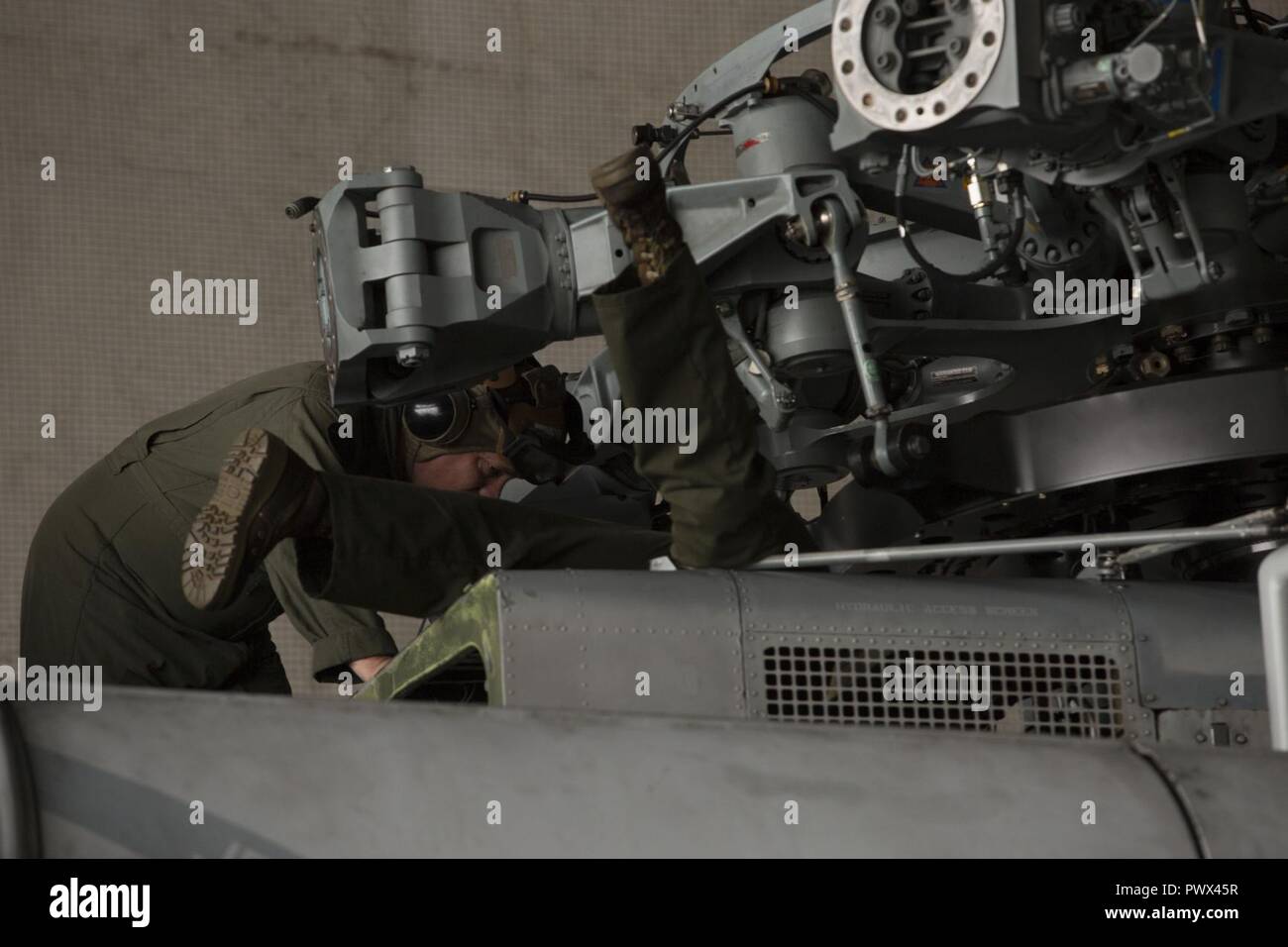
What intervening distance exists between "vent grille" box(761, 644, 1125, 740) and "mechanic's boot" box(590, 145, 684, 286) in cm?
57

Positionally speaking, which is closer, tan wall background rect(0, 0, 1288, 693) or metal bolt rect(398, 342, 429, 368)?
metal bolt rect(398, 342, 429, 368)

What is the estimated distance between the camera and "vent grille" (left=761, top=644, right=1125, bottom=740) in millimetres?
2328

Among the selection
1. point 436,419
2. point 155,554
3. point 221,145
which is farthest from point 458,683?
point 221,145

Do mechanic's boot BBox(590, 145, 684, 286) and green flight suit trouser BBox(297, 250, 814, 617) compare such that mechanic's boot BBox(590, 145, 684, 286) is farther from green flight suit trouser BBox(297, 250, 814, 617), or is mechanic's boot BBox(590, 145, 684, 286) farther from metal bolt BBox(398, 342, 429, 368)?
metal bolt BBox(398, 342, 429, 368)

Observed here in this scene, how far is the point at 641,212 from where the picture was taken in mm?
2379

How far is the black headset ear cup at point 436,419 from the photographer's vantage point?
351cm

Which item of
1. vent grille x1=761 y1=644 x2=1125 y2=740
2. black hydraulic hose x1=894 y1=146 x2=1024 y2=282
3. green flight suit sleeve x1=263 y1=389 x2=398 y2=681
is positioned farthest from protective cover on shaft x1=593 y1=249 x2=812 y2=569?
green flight suit sleeve x1=263 y1=389 x2=398 y2=681

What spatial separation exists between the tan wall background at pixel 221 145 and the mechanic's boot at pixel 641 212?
4.35 m

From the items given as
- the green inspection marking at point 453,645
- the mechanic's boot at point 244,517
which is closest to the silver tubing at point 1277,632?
the green inspection marking at point 453,645
